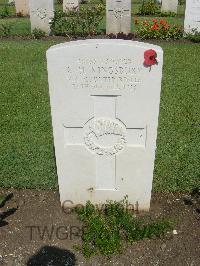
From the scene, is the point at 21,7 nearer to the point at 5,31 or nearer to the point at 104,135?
the point at 5,31

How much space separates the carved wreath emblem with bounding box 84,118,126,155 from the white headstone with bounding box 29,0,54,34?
9.36 meters

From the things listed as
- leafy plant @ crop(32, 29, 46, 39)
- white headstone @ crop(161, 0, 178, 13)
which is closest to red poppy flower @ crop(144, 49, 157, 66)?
leafy plant @ crop(32, 29, 46, 39)

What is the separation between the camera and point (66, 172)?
11.3 feet

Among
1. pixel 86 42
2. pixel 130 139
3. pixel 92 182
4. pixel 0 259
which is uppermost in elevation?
pixel 86 42

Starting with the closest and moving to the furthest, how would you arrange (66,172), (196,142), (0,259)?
(0,259) < (66,172) < (196,142)

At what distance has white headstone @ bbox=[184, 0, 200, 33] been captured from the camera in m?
10.7

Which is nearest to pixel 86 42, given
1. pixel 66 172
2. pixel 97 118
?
pixel 97 118

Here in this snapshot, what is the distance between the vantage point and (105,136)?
129 inches

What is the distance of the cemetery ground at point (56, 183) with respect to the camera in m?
3.17

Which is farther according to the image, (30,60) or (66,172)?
(30,60)

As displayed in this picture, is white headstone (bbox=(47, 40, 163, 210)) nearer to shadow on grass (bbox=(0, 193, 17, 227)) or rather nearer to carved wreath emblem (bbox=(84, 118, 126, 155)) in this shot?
carved wreath emblem (bbox=(84, 118, 126, 155))

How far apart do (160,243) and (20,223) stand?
50.9 inches

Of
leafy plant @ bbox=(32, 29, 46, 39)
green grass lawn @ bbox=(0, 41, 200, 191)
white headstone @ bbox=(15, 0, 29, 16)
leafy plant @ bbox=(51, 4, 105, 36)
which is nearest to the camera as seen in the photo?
green grass lawn @ bbox=(0, 41, 200, 191)

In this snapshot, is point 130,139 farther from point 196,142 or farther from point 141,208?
point 196,142
